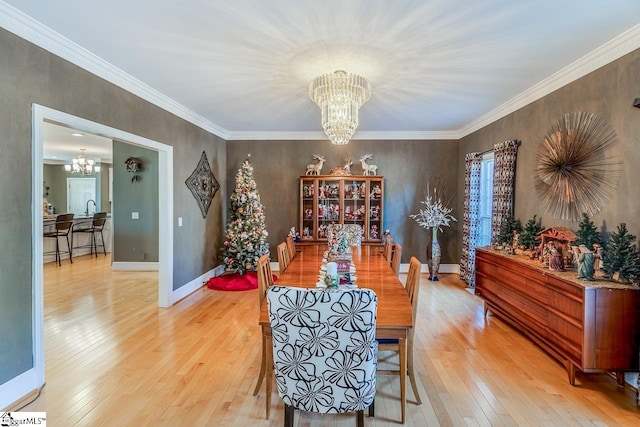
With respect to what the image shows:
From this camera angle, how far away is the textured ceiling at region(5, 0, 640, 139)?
2.17 metres

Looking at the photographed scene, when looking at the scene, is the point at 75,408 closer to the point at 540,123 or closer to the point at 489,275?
the point at 489,275

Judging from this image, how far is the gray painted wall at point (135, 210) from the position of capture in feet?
20.8

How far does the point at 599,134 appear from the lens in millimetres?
2852

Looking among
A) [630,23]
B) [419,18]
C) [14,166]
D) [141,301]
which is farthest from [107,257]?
[630,23]

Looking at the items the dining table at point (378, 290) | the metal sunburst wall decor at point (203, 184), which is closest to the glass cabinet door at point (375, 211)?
the dining table at point (378, 290)

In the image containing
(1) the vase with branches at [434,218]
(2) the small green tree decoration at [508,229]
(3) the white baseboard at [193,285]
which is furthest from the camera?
(1) the vase with branches at [434,218]

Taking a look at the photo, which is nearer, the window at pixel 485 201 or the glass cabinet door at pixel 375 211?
the window at pixel 485 201

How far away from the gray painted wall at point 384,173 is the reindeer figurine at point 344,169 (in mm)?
112

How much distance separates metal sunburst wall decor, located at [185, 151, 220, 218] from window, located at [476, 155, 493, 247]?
4557 millimetres

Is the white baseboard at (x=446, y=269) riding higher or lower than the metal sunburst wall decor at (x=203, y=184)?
lower

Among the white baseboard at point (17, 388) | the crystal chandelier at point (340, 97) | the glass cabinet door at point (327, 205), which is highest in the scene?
the crystal chandelier at point (340, 97)

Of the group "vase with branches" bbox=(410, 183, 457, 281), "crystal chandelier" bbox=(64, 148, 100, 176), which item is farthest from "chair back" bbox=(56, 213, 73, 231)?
"vase with branches" bbox=(410, 183, 457, 281)

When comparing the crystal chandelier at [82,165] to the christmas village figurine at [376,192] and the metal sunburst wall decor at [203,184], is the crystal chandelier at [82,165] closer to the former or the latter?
the metal sunburst wall decor at [203,184]

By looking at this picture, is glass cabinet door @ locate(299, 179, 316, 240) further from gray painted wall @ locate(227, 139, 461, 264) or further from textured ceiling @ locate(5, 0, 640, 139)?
textured ceiling @ locate(5, 0, 640, 139)
